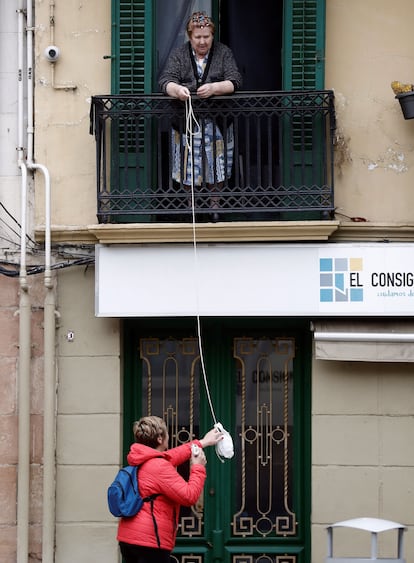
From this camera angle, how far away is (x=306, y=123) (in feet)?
34.4

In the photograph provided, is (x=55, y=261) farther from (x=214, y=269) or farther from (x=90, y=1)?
(x=90, y=1)

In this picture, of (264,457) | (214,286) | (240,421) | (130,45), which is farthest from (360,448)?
(130,45)

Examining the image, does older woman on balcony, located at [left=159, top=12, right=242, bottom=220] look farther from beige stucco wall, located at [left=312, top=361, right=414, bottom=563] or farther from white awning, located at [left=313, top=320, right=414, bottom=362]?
beige stucco wall, located at [left=312, top=361, right=414, bottom=563]

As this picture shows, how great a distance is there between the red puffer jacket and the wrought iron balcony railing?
2787 millimetres

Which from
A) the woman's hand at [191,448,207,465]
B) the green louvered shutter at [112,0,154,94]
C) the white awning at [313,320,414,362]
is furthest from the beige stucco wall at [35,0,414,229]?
the woman's hand at [191,448,207,465]

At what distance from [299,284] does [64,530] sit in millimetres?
3127

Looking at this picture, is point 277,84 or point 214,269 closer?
point 214,269

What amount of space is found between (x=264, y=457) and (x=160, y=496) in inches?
111

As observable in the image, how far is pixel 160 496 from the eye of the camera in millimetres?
8195

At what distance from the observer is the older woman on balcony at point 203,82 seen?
34.3 ft

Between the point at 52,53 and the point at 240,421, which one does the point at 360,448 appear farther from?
the point at 52,53

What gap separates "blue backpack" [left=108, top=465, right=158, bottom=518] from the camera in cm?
812

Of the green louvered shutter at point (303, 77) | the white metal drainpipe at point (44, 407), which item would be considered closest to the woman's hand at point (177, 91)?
the green louvered shutter at point (303, 77)

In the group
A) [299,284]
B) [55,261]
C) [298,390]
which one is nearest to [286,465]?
[298,390]
